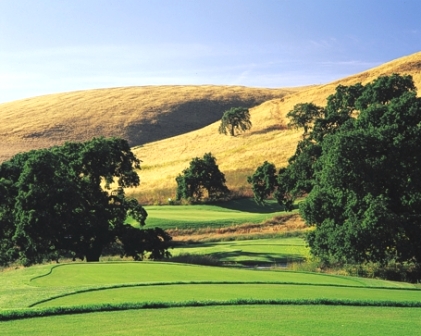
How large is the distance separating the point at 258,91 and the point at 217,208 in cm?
9067

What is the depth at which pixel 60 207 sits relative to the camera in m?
30.3

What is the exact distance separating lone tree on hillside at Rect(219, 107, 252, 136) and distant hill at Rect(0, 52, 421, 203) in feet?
4.92

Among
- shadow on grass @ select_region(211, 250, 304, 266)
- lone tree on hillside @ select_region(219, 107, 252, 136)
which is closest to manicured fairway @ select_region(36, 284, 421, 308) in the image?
shadow on grass @ select_region(211, 250, 304, 266)

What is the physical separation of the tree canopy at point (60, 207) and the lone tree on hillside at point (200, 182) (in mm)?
21674

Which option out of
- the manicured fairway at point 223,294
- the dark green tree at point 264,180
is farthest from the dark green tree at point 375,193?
the dark green tree at point 264,180

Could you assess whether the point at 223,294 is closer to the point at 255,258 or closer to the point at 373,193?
the point at 373,193

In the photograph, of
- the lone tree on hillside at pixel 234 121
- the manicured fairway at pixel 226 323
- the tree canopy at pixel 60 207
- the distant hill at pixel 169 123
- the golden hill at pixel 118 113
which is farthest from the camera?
the golden hill at pixel 118 113

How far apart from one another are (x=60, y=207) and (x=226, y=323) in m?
22.2

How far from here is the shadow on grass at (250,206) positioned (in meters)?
53.4

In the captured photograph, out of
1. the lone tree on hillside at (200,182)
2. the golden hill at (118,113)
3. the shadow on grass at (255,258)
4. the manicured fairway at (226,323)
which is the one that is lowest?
the shadow on grass at (255,258)

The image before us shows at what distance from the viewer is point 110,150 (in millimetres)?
33875

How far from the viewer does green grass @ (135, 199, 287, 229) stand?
1682 inches

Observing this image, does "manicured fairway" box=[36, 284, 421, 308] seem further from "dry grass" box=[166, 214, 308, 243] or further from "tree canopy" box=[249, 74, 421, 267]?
"dry grass" box=[166, 214, 308, 243]

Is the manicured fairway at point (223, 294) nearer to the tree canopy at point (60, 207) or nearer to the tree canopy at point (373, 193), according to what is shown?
the tree canopy at point (373, 193)
